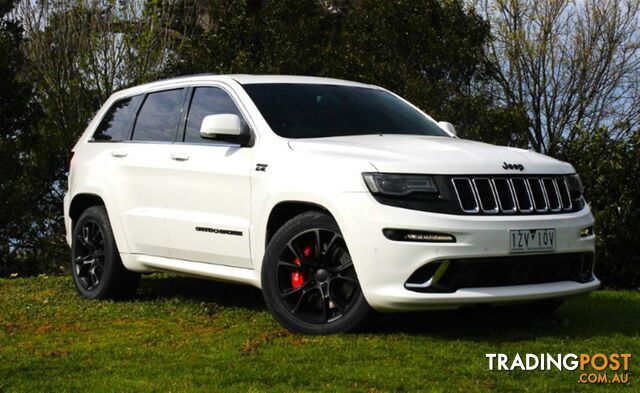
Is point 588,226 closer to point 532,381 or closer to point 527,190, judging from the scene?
point 527,190

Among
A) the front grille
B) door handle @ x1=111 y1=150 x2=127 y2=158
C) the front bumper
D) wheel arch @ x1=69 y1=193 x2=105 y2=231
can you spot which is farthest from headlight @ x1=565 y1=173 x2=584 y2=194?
wheel arch @ x1=69 y1=193 x2=105 y2=231

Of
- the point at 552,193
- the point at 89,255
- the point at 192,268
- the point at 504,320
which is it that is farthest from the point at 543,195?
the point at 89,255

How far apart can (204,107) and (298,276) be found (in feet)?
6.21

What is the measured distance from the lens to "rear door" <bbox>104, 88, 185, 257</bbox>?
28.1ft

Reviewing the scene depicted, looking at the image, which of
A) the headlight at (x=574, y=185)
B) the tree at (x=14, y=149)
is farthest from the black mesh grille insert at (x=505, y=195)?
the tree at (x=14, y=149)

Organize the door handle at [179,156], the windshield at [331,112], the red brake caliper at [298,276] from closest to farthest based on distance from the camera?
1. the red brake caliper at [298,276]
2. the windshield at [331,112]
3. the door handle at [179,156]

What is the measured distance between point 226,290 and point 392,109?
2.37 metres

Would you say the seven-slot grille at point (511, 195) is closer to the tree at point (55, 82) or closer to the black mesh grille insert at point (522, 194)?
the black mesh grille insert at point (522, 194)

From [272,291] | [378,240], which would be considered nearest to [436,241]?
[378,240]

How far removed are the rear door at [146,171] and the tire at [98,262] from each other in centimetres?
34

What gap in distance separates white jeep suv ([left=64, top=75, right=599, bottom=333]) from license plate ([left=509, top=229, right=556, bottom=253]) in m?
0.01

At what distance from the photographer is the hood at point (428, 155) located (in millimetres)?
6789

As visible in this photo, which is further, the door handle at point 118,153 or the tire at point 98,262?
the tire at point 98,262

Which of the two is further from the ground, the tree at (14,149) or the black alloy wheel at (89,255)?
the black alloy wheel at (89,255)
